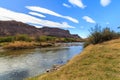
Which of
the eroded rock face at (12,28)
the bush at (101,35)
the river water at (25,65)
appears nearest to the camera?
the river water at (25,65)

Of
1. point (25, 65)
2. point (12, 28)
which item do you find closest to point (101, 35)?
point (25, 65)

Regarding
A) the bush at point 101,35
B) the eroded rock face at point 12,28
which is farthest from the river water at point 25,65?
the eroded rock face at point 12,28

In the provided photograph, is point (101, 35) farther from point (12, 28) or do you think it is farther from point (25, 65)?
point (12, 28)

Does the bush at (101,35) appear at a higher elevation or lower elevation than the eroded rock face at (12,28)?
lower

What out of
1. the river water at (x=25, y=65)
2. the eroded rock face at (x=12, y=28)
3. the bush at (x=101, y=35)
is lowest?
the river water at (x=25, y=65)

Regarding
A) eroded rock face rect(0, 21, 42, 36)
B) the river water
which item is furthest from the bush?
eroded rock face rect(0, 21, 42, 36)

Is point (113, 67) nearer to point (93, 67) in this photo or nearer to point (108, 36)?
point (93, 67)

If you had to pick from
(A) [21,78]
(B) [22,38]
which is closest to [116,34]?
(A) [21,78]

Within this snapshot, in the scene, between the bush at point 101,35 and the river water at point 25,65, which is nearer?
the river water at point 25,65

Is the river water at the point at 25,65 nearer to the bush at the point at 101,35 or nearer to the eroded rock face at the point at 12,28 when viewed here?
the bush at the point at 101,35

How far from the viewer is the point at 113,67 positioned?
1160cm

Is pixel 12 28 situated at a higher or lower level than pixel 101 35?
higher

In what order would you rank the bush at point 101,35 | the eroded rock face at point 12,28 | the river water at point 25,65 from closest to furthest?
the river water at point 25,65 < the bush at point 101,35 < the eroded rock face at point 12,28

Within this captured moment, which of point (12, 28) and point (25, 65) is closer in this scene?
point (25, 65)
